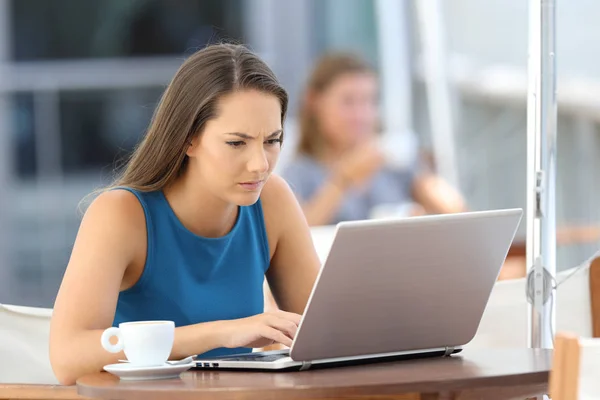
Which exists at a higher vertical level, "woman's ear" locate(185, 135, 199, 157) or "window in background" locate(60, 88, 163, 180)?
"window in background" locate(60, 88, 163, 180)

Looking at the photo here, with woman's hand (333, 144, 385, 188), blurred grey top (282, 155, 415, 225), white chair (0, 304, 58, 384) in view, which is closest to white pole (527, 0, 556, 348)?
white chair (0, 304, 58, 384)

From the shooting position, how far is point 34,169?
7352mm

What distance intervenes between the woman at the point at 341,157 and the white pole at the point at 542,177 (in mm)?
2352

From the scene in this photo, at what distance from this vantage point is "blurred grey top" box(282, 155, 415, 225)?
4418 millimetres

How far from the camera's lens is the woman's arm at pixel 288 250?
6.64 feet

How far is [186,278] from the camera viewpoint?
1.86m

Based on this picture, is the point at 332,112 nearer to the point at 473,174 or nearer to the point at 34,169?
the point at 473,174

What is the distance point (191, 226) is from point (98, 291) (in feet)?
0.95

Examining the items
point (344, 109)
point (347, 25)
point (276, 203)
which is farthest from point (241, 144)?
point (347, 25)

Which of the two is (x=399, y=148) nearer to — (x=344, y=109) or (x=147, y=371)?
(x=344, y=109)

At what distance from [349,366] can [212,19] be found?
19.7 ft

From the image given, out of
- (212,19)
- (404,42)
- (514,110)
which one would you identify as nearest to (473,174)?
(514,110)

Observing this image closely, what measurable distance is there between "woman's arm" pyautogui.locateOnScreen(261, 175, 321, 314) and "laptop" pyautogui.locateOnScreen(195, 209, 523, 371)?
0.42 meters

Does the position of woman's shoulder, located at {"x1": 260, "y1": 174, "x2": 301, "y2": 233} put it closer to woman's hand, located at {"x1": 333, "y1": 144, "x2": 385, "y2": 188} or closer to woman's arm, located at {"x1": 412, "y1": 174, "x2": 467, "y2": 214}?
woman's hand, located at {"x1": 333, "y1": 144, "x2": 385, "y2": 188}
